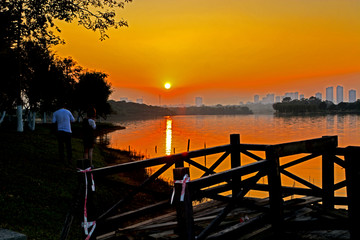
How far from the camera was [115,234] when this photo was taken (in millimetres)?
6555

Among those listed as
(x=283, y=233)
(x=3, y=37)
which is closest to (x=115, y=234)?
(x=283, y=233)

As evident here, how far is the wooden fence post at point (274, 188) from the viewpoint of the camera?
20.6 feet

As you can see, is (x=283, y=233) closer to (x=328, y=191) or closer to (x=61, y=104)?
(x=328, y=191)

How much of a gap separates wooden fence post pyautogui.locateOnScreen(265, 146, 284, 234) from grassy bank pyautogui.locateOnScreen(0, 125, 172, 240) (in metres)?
2.50

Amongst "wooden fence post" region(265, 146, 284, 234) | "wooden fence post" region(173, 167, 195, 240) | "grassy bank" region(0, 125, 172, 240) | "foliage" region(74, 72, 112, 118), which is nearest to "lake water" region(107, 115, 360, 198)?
"foliage" region(74, 72, 112, 118)

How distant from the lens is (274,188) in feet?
20.7

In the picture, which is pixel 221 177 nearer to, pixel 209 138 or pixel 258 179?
pixel 258 179

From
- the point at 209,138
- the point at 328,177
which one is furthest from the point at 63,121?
the point at 209,138

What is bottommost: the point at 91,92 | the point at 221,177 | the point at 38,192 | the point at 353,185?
the point at 38,192

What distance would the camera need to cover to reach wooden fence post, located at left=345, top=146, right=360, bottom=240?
5902 mm

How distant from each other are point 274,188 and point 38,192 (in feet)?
33.2

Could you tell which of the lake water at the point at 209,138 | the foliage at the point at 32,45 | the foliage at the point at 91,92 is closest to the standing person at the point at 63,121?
the foliage at the point at 32,45

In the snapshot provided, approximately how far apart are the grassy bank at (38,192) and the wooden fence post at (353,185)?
3.99 m

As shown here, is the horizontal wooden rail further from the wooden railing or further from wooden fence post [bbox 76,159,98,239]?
wooden fence post [bbox 76,159,98,239]
